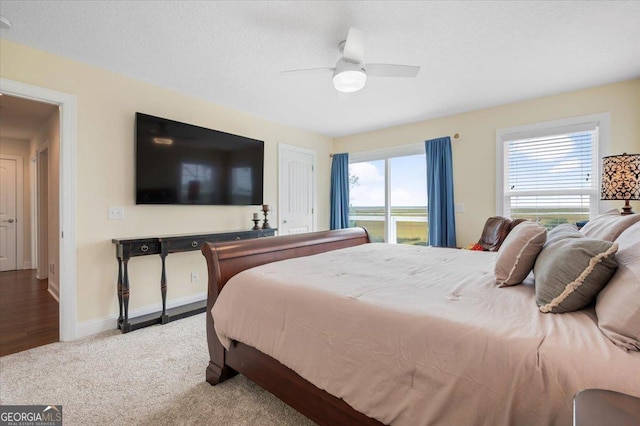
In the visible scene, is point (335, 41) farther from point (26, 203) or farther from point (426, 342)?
point (26, 203)

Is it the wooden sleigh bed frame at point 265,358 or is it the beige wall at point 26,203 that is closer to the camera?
the wooden sleigh bed frame at point 265,358

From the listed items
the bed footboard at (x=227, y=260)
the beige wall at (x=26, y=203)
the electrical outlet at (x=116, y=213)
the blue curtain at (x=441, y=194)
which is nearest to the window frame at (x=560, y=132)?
the blue curtain at (x=441, y=194)

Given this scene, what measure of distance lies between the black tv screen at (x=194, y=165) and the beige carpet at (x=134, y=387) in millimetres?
1481

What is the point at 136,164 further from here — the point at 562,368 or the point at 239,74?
the point at 562,368

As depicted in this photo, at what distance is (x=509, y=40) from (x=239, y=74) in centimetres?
244

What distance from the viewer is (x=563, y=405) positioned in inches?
31.3

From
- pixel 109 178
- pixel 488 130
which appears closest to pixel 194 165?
pixel 109 178

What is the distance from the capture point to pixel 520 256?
146 centimetres

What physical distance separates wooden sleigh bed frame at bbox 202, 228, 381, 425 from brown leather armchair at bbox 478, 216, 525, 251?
7.09 feet

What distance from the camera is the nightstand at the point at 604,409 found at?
51cm

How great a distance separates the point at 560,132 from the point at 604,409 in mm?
4010

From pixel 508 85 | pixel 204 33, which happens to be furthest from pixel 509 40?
pixel 204 33

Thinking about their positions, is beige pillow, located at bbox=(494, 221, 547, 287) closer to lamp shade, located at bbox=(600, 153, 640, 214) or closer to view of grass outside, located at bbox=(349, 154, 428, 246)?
lamp shade, located at bbox=(600, 153, 640, 214)

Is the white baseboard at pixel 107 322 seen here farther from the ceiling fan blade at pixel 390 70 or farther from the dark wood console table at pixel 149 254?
the ceiling fan blade at pixel 390 70
